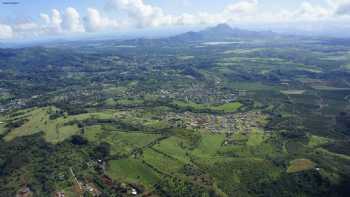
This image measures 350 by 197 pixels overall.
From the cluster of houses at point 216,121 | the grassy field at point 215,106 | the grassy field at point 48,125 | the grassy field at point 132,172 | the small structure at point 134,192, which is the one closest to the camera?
the small structure at point 134,192

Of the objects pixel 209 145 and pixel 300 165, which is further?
pixel 209 145

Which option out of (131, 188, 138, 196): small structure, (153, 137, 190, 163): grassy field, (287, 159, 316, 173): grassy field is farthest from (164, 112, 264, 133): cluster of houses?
(131, 188, 138, 196): small structure

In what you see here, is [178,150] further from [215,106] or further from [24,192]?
[215,106]

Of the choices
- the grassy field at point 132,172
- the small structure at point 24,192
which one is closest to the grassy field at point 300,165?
the grassy field at point 132,172

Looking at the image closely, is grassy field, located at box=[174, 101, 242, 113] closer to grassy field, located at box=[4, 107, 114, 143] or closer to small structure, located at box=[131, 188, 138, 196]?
grassy field, located at box=[4, 107, 114, 143]

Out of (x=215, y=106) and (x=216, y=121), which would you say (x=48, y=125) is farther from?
(x=215, y=106)

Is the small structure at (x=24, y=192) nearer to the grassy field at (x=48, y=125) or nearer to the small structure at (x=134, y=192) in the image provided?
the small structure at (x=134, y=192)

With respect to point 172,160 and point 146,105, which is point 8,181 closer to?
point 172,160

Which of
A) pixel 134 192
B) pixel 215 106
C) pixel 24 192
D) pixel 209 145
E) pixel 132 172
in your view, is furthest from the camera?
pixel 215 106

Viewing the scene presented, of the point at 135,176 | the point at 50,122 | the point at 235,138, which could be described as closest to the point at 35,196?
the point at 135,176

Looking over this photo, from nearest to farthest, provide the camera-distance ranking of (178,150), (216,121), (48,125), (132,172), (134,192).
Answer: (134,192)
(132,172)
(178,150)
(48,125)
(216,121)

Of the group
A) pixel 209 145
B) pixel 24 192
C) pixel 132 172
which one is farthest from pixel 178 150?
pixel 24 192

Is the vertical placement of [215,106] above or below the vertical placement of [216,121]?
below

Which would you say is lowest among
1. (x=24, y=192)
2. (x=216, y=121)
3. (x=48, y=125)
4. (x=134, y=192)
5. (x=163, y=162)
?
(x=24, y=192)
